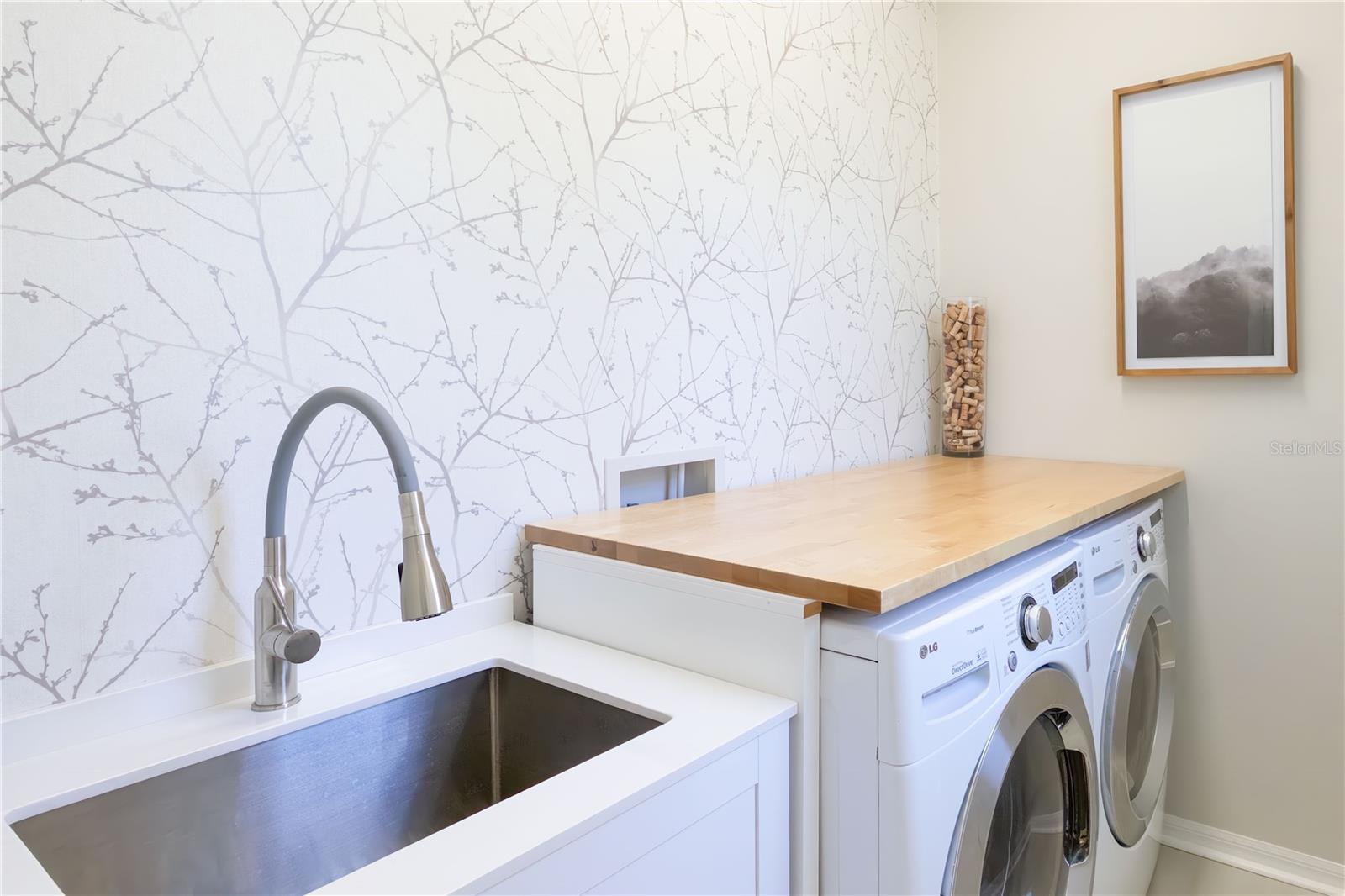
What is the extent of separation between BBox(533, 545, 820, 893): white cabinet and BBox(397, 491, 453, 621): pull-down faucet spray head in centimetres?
35

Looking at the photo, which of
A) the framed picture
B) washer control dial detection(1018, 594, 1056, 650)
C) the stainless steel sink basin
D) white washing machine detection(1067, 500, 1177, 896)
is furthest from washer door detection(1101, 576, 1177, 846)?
the stainless steel sink basin

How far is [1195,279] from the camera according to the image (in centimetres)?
205

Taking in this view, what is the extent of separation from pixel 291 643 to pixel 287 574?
10cm

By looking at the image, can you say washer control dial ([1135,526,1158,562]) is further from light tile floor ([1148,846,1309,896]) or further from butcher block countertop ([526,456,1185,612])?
light tile floor ([1148,846,1309,896])

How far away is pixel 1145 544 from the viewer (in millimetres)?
1698

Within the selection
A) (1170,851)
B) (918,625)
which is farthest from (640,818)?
(1170,851)

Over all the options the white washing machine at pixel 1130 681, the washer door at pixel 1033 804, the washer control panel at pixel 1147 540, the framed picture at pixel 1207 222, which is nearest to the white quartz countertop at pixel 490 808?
the washer door at pixel 1033 804

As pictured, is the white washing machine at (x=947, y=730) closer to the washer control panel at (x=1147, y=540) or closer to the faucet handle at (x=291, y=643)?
the washer control panel at (x=1147, y=540)

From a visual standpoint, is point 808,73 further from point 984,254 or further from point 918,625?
point 918,625

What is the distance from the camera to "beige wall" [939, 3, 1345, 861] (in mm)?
1908

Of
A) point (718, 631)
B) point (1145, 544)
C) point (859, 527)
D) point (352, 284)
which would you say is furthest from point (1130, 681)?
point (352, 284)

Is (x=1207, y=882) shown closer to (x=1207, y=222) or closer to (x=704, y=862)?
(x=1207, y=222)

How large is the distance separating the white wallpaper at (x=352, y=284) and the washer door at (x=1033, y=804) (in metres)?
0.79

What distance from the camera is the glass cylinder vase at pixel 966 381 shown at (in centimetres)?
239
